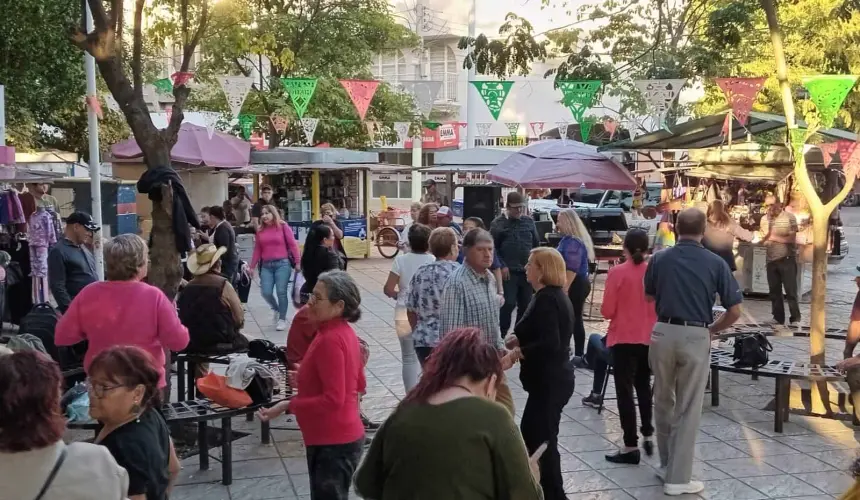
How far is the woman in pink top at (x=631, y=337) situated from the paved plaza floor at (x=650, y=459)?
0.74 feet

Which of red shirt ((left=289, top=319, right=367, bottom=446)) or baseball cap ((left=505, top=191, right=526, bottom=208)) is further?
baseball cap ((left=505, top=191, right=526, bottom=208))

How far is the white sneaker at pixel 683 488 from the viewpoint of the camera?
535 cm

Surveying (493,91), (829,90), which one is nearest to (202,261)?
(829,90)

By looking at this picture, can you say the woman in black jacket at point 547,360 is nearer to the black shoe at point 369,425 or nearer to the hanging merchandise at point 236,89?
the black shoe at point 369,425

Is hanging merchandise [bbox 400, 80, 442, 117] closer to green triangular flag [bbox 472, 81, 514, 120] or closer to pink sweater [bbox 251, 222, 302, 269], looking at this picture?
green triangular flag [bbox 472, 81, 514, 120]

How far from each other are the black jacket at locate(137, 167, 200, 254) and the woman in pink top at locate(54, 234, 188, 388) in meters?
1.37

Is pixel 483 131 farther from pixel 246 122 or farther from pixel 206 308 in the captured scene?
pixel 206 308

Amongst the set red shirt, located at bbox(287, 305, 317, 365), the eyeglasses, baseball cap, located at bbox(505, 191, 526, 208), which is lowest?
red shirt, located at bbox(287, 305, 317, 365)

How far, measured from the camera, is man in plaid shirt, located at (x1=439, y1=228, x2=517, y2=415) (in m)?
5.27

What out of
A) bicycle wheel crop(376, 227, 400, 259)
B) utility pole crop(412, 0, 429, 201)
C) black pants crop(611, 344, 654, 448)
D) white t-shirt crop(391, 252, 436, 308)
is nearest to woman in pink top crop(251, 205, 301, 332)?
white t-shirt crop(391, 252, 436, 308)

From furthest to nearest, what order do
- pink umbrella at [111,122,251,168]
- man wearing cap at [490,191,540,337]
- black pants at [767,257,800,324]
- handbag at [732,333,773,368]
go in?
pink umbrella at [111,122,251,168] → black pants at [767,257,800,324] → man wearing cap at [490,191,540,337] → handbag at [732,333,773,368]

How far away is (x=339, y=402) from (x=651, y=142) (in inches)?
391

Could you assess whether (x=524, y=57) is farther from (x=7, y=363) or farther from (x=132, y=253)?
(x=7, y=363)

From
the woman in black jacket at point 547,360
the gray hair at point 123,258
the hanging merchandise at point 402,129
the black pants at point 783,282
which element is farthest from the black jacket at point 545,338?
the hanging merchandise at point 402,129
